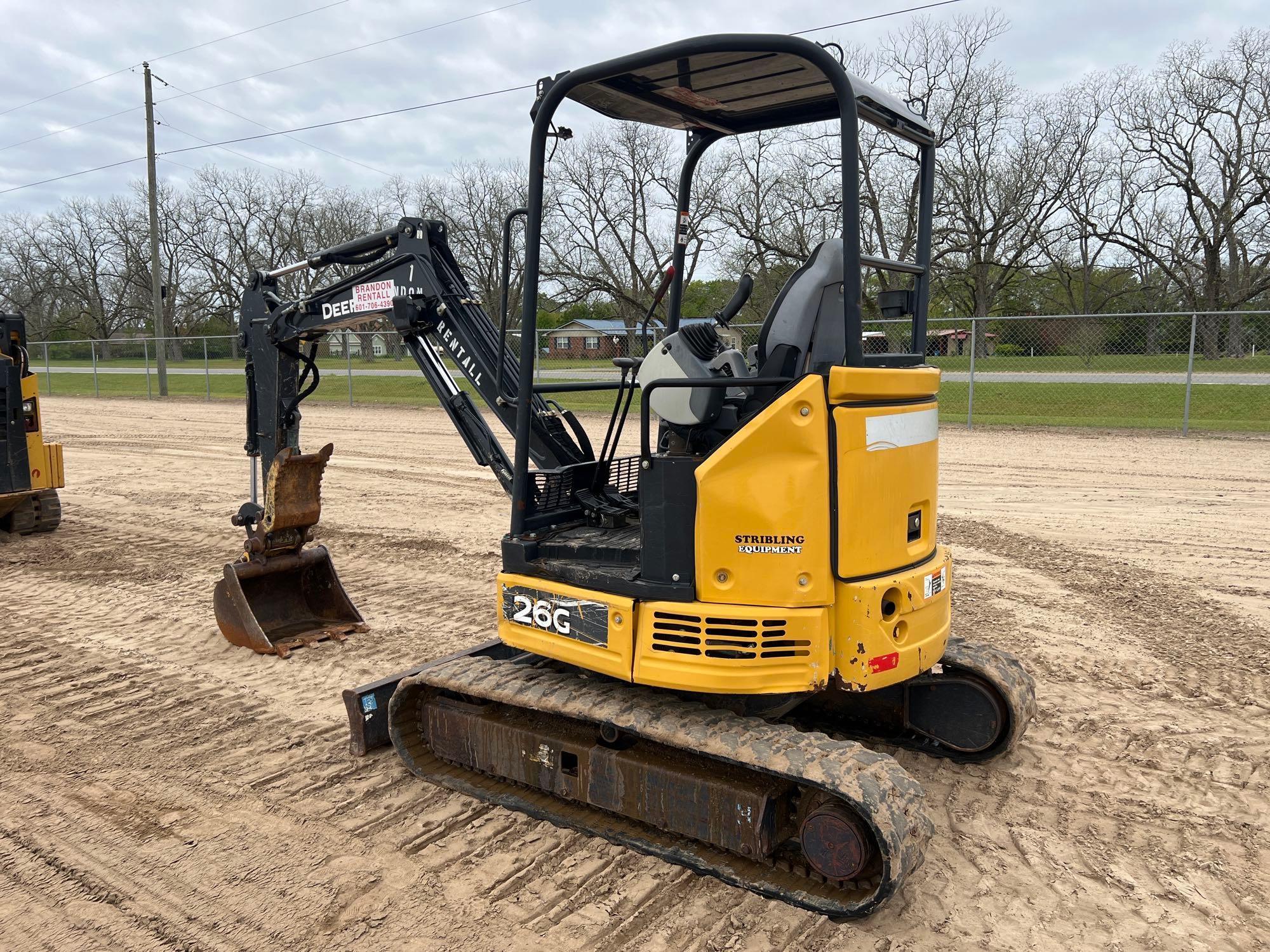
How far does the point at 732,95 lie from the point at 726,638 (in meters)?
2.52

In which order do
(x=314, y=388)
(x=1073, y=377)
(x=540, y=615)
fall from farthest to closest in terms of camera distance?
(x=1073, y=377) < (x=314, y=388) < (x=540, y=615)

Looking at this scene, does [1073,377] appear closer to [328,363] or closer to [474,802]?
[474,802]

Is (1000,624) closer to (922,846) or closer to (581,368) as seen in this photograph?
(922,846)

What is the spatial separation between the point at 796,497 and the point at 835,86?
58.4 inches

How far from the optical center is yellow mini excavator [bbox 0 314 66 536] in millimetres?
9438

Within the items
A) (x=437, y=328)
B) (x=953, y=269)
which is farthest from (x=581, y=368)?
(x=437, y=328)

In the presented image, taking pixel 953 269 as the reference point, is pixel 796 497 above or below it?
below

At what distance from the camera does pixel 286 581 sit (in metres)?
6.86

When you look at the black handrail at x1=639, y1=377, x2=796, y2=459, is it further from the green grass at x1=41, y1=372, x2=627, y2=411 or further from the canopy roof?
the green grass at x1=41, y1=372, x2=627, y2=411

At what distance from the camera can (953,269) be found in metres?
32.8

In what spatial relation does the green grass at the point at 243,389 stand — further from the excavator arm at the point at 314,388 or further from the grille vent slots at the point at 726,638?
the grille vent slots at the point at 726,638

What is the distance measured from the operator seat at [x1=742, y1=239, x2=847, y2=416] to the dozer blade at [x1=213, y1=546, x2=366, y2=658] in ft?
13.4

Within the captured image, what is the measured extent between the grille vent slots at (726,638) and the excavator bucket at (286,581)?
3305mm

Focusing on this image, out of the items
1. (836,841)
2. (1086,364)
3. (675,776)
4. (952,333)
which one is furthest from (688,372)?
(1086,364)
